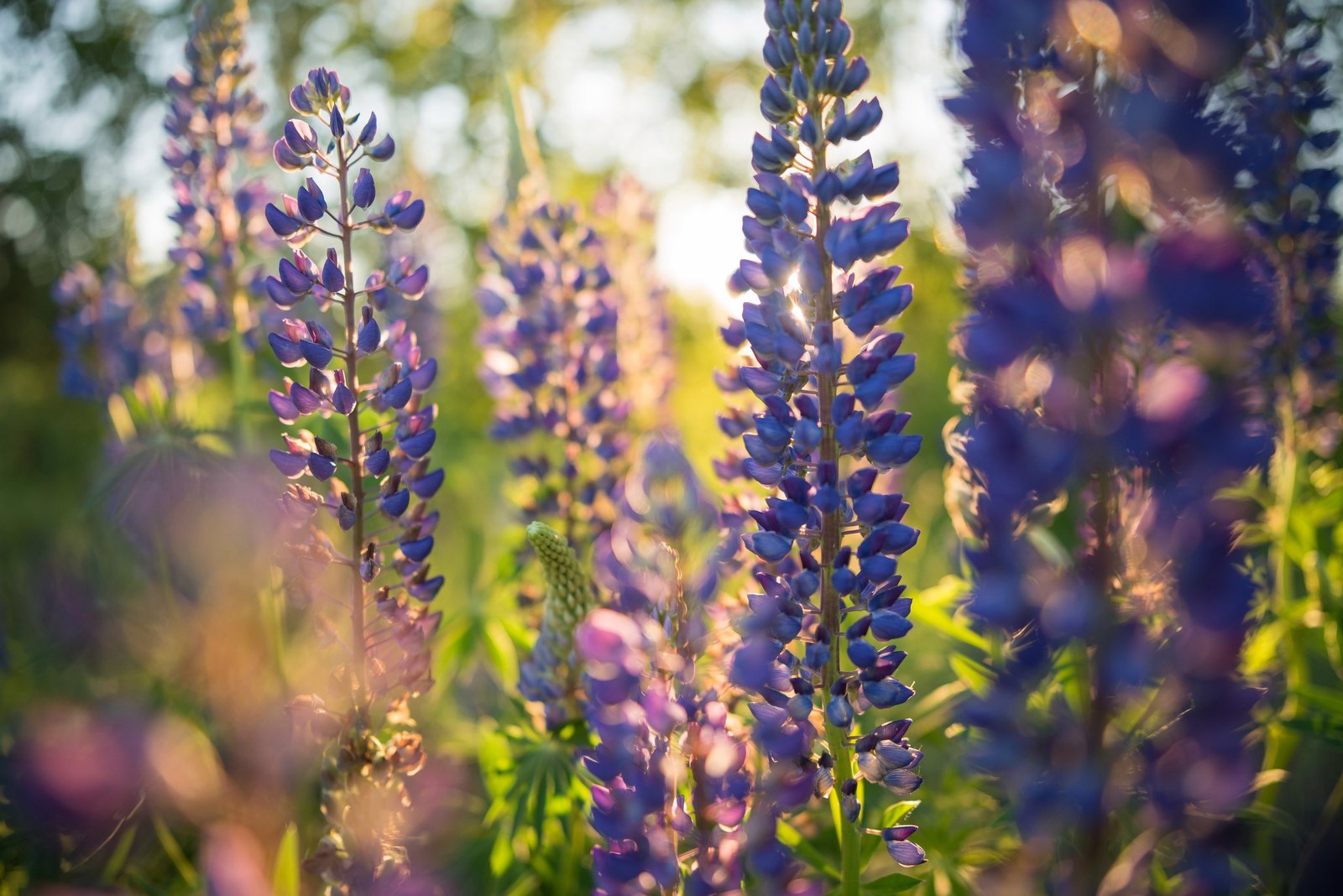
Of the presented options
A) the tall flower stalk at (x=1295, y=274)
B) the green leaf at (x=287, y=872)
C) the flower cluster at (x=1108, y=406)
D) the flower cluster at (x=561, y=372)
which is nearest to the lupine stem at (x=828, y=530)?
the flower cluster at (x=1108, y=406)

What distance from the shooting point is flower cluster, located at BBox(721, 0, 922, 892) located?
112cm

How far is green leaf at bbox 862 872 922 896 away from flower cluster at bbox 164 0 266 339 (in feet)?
5.85

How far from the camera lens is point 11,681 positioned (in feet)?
7.50

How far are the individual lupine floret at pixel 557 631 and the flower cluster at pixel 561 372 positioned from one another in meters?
0.41

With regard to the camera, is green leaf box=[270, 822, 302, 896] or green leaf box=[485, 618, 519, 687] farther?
green leaf box=[485, 618, 519, 687]

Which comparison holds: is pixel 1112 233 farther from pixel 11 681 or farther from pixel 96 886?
pixel 11 681

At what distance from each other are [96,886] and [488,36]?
30.0 ft

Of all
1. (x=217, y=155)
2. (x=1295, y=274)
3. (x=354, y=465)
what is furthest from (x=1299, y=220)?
(x=217, y=155)

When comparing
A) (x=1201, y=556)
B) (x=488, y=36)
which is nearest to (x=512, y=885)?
(x=1201, y=556)

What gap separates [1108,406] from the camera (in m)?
0.85

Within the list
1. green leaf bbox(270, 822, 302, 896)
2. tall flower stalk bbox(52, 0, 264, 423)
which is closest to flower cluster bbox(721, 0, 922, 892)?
green leaf bbox(270, 822, 302, 896)

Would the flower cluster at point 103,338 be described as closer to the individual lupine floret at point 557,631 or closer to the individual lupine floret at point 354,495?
the individual lupine floret at point 354,495

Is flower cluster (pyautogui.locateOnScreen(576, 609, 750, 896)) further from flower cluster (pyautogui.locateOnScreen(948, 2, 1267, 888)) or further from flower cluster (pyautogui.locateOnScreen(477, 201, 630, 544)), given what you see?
flower cluster (pyautogui.locateOnScreen(477, 201, 630, 544))

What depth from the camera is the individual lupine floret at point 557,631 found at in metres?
1.37
